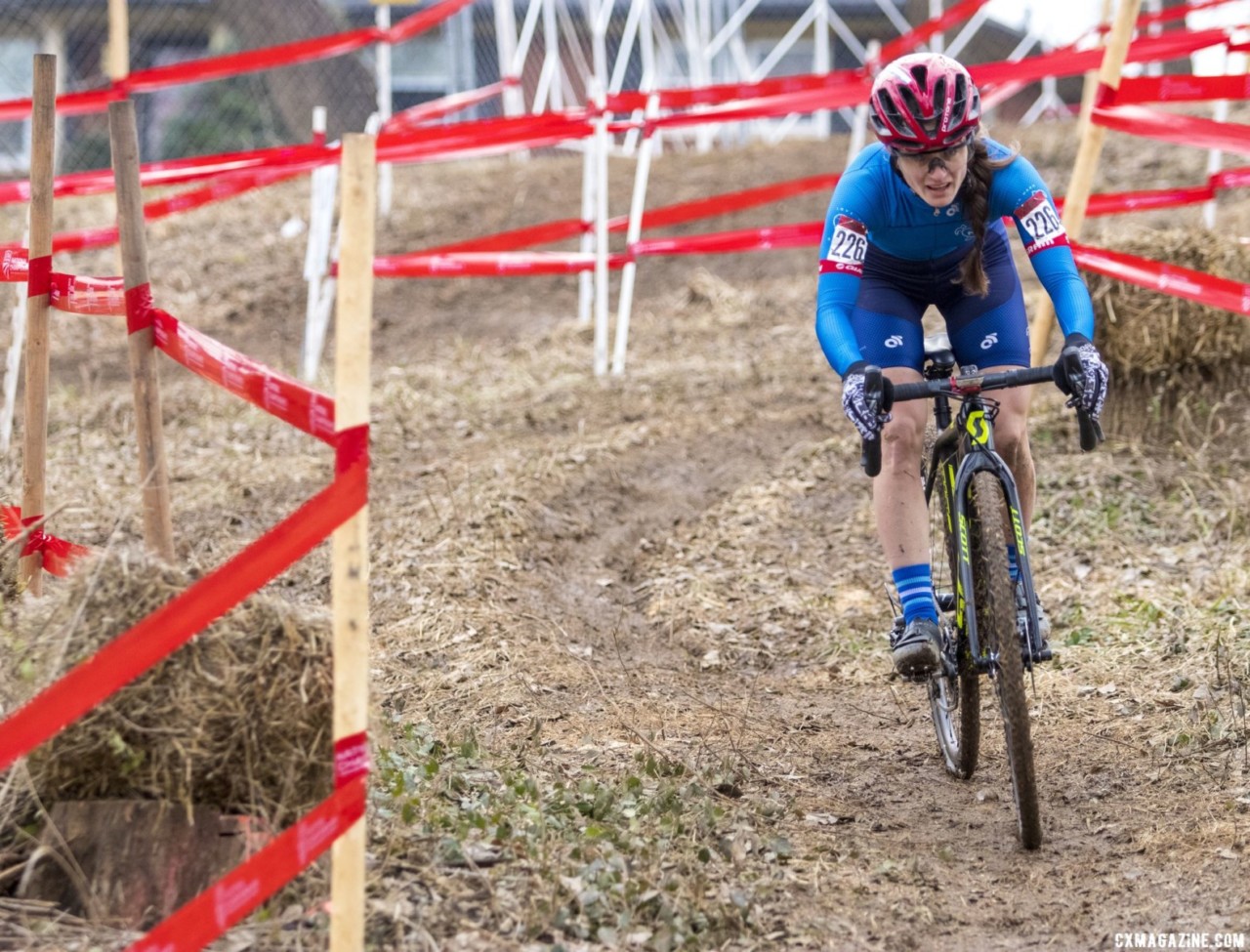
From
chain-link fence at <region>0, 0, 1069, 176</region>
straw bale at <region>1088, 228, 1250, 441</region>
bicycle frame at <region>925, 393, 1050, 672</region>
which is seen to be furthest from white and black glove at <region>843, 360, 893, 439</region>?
chain-link fence at <region>0, 0, 1069, 176</region>

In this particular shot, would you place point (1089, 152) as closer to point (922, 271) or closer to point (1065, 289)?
point (922, 271)

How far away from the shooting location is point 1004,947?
3.46m

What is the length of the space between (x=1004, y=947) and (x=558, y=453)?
4.90m

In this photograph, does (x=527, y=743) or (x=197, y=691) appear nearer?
(x=197, y=691)

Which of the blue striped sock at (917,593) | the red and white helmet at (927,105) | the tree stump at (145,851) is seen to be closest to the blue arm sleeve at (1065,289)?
the red and white helmet at (927,105)

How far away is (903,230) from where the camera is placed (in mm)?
4621

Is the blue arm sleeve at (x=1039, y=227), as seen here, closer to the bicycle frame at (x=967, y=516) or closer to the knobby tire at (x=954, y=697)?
Answer: the bicycle frame at (x=967, y=516)

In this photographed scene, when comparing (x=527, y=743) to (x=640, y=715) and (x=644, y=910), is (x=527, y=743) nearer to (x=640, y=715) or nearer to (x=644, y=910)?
(x=640, y=715)

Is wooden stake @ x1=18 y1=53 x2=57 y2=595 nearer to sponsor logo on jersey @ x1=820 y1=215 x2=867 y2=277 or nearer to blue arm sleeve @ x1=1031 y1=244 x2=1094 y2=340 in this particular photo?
sponsor logo on jersey @ x1=820 y1=215 x2=867 y2=277

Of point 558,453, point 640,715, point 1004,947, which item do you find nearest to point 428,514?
point 558,453

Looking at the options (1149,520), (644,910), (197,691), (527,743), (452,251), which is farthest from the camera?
(452,251)

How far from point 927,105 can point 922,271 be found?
28.2 inches

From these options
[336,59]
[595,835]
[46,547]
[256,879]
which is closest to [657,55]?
[336,59]

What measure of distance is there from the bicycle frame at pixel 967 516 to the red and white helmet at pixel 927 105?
2.62ft
